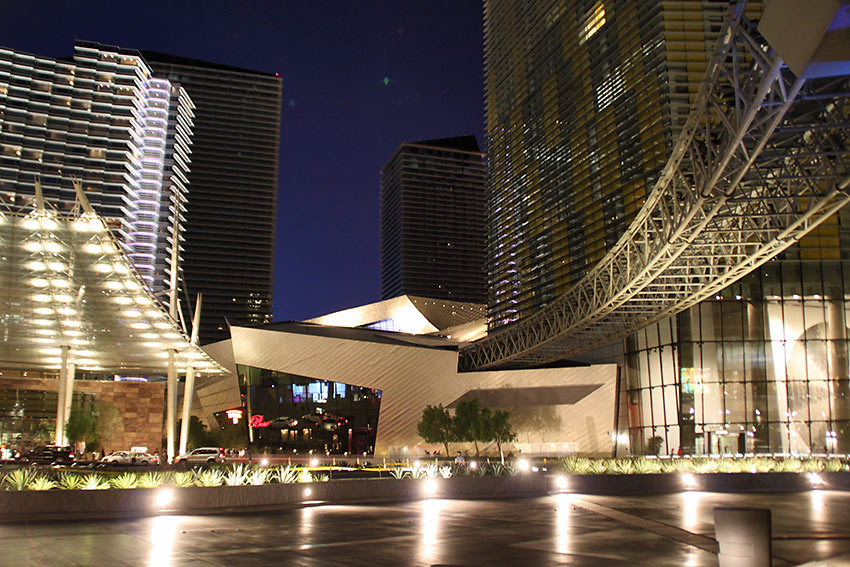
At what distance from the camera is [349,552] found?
11758 millimetres

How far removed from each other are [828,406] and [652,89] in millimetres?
26781

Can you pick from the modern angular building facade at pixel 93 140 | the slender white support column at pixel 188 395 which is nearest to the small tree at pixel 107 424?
the slender white support column at pixel 188 395

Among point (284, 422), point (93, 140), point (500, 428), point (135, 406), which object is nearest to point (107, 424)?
point (135, 406)

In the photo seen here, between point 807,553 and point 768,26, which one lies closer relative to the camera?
point 768,26

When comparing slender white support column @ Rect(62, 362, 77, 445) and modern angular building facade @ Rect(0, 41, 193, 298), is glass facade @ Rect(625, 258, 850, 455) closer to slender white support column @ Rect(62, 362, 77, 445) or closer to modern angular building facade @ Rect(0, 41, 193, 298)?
slender white support column @ Rect(62, 362, 77, 445)

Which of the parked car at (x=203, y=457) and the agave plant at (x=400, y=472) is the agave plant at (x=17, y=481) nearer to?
the agave plant at (x=400, y=472)

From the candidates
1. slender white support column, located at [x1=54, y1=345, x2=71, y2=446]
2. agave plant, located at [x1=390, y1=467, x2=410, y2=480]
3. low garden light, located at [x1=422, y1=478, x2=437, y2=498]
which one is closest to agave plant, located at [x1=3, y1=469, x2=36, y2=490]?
agave plant, located at [x1=390, y1=467, x2=410, y2=480]

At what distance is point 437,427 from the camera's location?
5934 centimetres

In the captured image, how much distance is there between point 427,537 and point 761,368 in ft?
145

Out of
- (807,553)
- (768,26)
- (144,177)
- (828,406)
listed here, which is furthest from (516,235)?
(144,177)

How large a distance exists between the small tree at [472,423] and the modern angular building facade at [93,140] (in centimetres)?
12389

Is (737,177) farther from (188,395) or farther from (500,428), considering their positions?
(188,395)

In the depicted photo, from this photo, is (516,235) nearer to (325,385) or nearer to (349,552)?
(325,385)

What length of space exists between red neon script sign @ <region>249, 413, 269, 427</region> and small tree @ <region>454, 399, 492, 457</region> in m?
26.0
